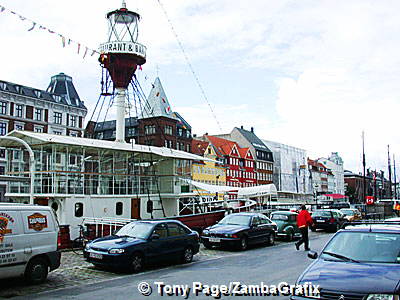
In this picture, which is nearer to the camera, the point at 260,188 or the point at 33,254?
the point at 33,254

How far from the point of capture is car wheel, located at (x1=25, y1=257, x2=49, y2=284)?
37.1 ft

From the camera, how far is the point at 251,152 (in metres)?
101

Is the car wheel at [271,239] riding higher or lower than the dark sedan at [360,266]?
lower

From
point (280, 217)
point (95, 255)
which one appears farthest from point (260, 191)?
point (95, 255)

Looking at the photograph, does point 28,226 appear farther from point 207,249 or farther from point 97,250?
point 207,249

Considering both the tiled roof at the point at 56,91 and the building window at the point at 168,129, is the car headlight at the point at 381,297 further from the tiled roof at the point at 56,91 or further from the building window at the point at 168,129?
the building window at the point at 168,129

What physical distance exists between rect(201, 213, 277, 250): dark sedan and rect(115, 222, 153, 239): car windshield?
513cm

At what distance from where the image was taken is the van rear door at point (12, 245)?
10547 mm

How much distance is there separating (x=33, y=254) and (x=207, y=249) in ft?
32.3

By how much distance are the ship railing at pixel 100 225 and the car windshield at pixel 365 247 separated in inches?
535

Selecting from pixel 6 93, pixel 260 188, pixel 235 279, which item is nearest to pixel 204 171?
pixel 6 93

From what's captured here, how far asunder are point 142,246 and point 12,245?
417 cm

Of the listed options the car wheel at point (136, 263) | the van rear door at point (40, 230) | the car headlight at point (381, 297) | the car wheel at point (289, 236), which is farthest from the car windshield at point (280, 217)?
the car headlight at point (381, 297)

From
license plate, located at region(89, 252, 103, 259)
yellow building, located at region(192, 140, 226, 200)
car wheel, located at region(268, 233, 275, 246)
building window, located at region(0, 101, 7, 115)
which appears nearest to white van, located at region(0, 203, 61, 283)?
license plate, located at region(89, 252, 103, 259)
